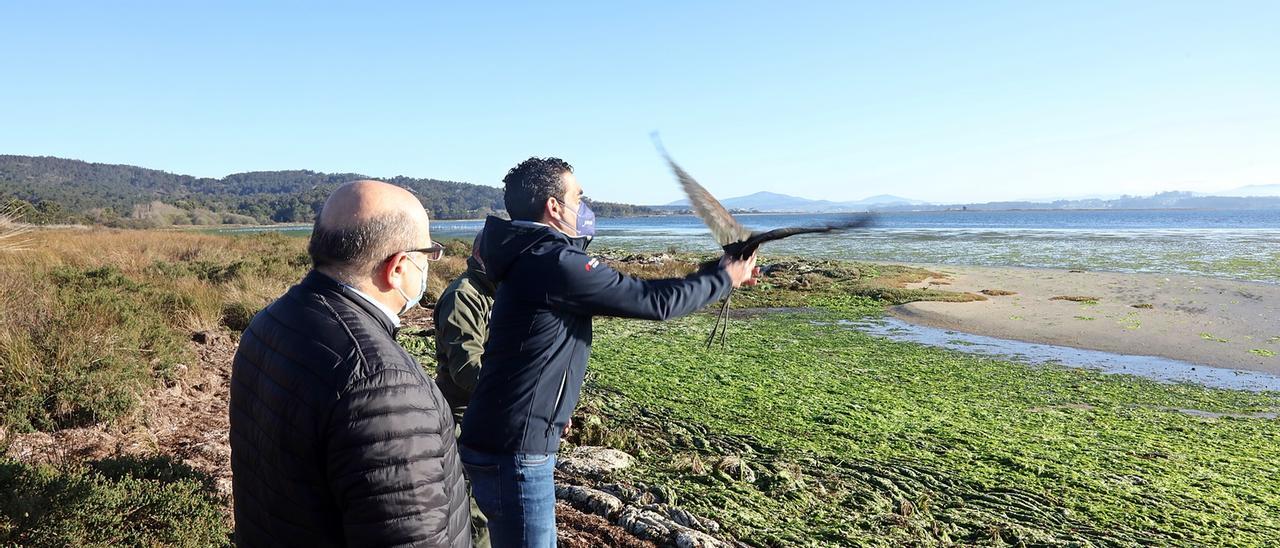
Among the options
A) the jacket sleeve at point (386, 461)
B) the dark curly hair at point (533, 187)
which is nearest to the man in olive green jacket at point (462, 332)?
the dark curly hair at point (533, 187)

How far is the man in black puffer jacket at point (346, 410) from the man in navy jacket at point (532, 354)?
29.5 inches

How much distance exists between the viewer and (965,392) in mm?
8719

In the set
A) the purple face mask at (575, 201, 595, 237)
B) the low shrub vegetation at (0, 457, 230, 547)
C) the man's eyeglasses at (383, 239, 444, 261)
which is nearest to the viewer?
the man's eyeglasses at (383, 239, 444, 261)

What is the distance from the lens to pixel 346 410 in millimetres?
1339

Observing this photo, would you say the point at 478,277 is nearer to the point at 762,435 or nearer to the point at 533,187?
the point at 533,187

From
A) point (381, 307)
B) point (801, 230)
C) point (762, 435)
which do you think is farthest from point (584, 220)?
point (762, 435)

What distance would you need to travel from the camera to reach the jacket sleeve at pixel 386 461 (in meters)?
1.34

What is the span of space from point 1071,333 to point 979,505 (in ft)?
33.4

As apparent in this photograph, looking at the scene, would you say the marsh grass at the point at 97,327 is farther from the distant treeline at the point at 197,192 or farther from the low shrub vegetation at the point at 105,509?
the distant treeline at the point at 197,192

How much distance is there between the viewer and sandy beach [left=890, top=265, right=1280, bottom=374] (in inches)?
479

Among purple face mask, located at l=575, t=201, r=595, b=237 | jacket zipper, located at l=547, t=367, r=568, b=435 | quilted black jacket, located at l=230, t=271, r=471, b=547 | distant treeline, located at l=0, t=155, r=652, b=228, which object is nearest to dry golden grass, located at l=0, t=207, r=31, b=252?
purple face mask, located at l=575, t=201, r=595, b=237

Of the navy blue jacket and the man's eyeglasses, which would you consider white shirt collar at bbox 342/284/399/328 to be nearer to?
the man's eyeglasses

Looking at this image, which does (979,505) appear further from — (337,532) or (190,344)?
(190,344)

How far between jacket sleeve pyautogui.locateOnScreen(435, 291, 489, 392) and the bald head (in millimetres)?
1859
